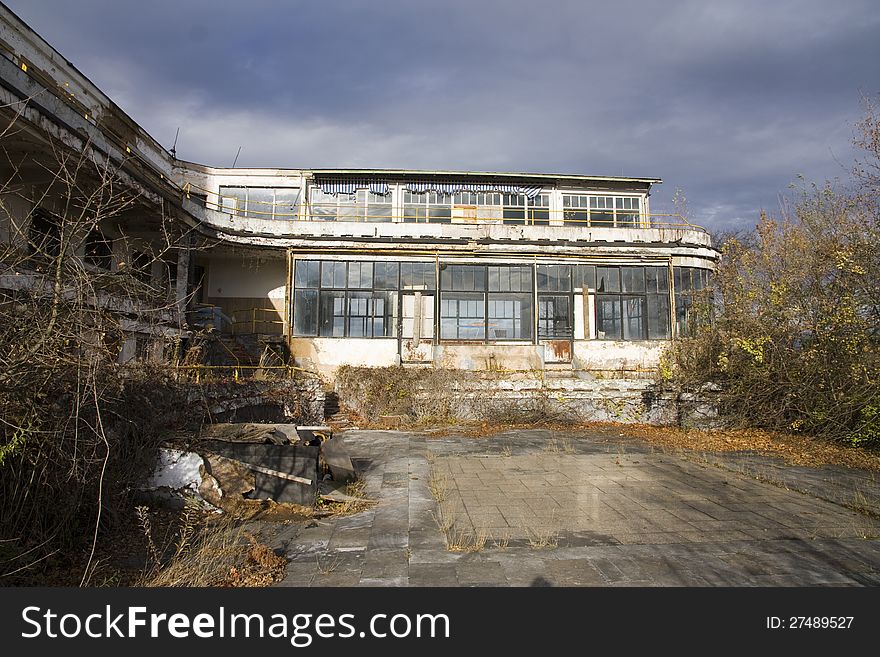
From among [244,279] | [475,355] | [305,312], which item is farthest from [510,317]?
[244,279]

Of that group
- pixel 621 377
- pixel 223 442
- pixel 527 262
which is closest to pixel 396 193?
pixel 527 262

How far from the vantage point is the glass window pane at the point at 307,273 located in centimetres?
2102

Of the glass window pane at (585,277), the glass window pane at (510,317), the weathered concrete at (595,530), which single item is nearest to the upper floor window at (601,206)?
the glass window pane at (585,277)

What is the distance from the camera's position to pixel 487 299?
21.4 m

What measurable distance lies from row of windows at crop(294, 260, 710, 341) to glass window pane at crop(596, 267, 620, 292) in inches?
1.6

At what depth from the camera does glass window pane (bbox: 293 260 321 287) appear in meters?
21.0

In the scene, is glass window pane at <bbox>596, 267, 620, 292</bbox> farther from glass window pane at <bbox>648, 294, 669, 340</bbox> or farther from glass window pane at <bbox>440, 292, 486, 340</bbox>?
glass window pane at <bbox>440, 292, 486, 340</bbox>

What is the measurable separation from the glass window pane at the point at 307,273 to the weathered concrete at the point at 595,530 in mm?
12214

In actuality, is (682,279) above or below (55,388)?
above

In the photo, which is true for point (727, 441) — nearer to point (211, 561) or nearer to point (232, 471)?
point (232, 471)

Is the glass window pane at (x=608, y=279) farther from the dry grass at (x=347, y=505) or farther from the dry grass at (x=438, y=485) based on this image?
the dry grass at (x=347, y=505)

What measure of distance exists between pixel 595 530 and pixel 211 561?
164 inches

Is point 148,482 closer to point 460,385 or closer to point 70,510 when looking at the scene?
point 70,510

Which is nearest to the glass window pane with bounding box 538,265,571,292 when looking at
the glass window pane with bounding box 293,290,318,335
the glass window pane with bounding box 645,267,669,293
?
the glass window pane with bounding box 645,267,669,293
